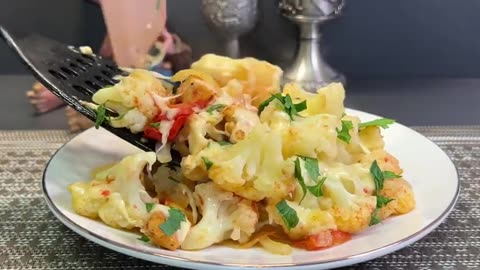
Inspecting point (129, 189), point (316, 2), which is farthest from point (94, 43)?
point (129, 189)

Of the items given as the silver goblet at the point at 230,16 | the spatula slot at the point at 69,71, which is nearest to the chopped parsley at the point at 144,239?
the spatula slot at the point at 69,71

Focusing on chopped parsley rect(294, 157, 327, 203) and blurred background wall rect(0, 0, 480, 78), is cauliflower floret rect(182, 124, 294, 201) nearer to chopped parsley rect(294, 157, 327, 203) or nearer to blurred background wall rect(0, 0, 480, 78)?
chopped parsley rect(294, 157, 327, 203)

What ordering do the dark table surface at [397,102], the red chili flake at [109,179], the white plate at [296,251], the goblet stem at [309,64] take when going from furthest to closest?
the goblet stem at [309,64] < the dark table surface at [397,102] < the red chili flake at [109,179] < the white plate at [296,251]

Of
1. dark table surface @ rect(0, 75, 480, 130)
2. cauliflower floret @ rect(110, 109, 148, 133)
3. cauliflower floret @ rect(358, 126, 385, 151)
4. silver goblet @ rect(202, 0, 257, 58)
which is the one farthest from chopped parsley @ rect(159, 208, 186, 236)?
silver goblet @ rect(202, 0, 257, 58)

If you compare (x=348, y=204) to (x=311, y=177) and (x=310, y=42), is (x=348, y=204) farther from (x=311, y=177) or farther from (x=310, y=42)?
(x=310, y=42)

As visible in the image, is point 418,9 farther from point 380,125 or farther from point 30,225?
point 30,225

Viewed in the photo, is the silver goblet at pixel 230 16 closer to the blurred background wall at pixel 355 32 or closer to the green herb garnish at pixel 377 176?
the blurred background wall at pixel 355 32
